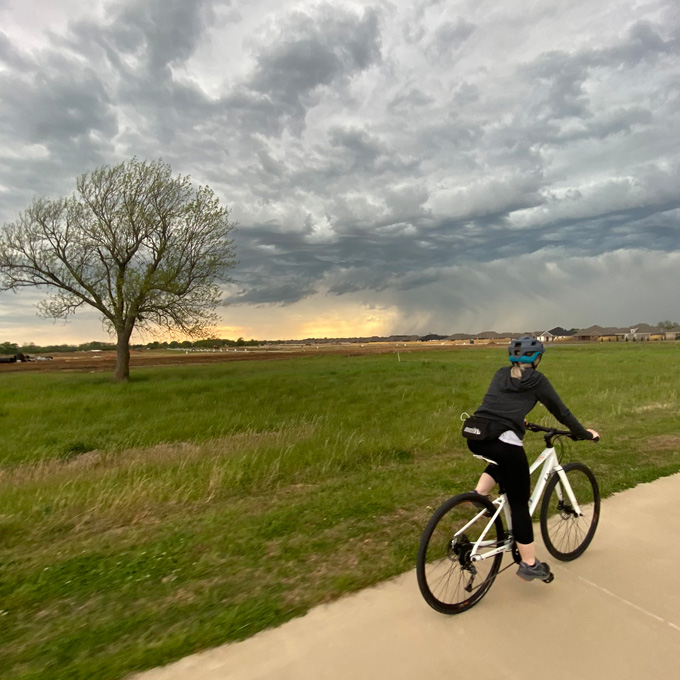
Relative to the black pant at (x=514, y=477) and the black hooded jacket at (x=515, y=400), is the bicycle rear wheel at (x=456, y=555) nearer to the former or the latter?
the black pant at (x=514, y=477)

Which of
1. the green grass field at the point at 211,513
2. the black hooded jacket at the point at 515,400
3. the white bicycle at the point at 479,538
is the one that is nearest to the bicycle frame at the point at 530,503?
the white bicycle at the point at 479,538

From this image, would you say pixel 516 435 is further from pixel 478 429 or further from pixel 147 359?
pixel 147 359

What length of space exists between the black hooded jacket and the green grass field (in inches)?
59.5

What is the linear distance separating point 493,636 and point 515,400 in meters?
1.55

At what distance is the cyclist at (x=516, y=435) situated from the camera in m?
3.21

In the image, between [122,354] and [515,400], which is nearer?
[515,400]

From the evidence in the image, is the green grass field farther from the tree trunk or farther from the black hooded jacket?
the tree trunk

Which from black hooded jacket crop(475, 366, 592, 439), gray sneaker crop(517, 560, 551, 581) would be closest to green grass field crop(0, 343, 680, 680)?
gray sneaker crop(517, 560, 551, 581)

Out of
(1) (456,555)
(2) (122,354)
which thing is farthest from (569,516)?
(2) (122,354)

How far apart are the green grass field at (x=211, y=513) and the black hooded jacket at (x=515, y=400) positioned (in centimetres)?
151

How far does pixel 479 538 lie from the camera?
10.5ft

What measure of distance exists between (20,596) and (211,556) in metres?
1.52

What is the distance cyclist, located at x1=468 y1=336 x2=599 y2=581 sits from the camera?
321cm

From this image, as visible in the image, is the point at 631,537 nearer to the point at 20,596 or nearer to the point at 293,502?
the point at 293,502
